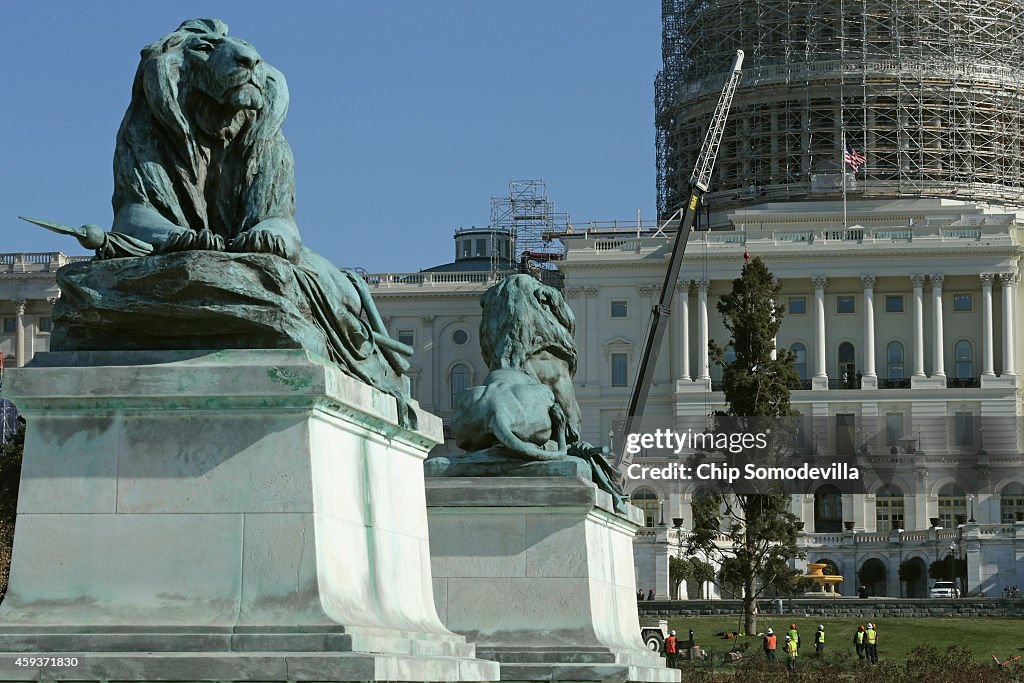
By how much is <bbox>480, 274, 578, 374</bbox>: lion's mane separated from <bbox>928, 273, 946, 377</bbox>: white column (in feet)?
360

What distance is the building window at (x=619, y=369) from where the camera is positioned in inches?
4936

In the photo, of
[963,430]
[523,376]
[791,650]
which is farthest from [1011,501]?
[523,376]

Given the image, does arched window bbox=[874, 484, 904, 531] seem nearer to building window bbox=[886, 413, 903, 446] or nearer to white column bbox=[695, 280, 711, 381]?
building window bbox=[886, 413, 903, 446]

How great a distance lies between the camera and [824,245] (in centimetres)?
12262

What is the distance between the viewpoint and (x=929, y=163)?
417ft

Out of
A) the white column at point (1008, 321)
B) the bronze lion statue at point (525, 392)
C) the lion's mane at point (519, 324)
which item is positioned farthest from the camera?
the white column at point (1008, 321)

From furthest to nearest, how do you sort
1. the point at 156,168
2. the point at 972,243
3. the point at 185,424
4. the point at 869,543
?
the point at 972,243
the point at 869,543
the point at 156,168
the point at 185,424

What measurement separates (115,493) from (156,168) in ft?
4.34

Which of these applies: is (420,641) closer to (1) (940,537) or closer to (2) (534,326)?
(2) (534,326)

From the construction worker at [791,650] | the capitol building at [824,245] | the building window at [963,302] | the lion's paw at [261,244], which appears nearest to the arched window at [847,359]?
the capitol building at [824,245]

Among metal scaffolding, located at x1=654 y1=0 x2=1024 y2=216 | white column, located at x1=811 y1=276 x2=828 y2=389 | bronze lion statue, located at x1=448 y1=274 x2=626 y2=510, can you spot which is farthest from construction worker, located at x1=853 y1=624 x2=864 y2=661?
metal scaffolding, located at x1=654 y1=0 x2=1024 y2=216

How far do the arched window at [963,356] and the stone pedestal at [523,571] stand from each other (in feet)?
371

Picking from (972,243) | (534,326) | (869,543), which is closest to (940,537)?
(869,543)

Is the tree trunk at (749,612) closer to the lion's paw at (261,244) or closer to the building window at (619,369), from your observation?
the lion's paw at (261,244)
